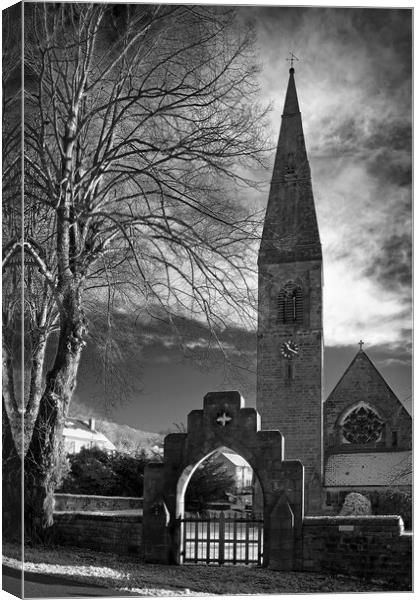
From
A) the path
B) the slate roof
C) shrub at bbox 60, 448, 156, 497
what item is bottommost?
the path

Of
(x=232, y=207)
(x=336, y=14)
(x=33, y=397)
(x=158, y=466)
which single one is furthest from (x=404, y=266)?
(x=33, y=397)

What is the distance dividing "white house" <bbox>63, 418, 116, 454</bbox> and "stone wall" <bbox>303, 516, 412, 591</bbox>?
9.00 feet

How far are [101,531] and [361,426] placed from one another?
5.70 metres

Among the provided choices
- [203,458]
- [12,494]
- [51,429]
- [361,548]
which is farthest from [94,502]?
[361,548]

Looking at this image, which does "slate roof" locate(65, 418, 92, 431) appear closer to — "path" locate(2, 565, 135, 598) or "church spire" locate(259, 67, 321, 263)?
"path" locate(2, 565, 135, 598)

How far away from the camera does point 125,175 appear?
37.7 feet

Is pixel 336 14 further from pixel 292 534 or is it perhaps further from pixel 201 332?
pixel 292 534

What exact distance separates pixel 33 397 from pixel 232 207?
137 inches

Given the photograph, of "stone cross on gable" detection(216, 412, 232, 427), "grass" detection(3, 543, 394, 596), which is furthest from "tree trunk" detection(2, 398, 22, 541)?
"stone cross on gable" detection(216, 412, 232, 427)

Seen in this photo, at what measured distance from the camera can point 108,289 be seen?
11.5 meters

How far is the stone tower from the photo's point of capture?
10863 millimetres

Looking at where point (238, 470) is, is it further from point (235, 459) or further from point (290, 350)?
point (290, 350)

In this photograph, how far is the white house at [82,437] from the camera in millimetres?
11194

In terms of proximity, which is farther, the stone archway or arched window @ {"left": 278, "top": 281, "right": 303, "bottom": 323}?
arched window @ {"left": 278, "top": 281, "right": 303, "bottom": 323}
